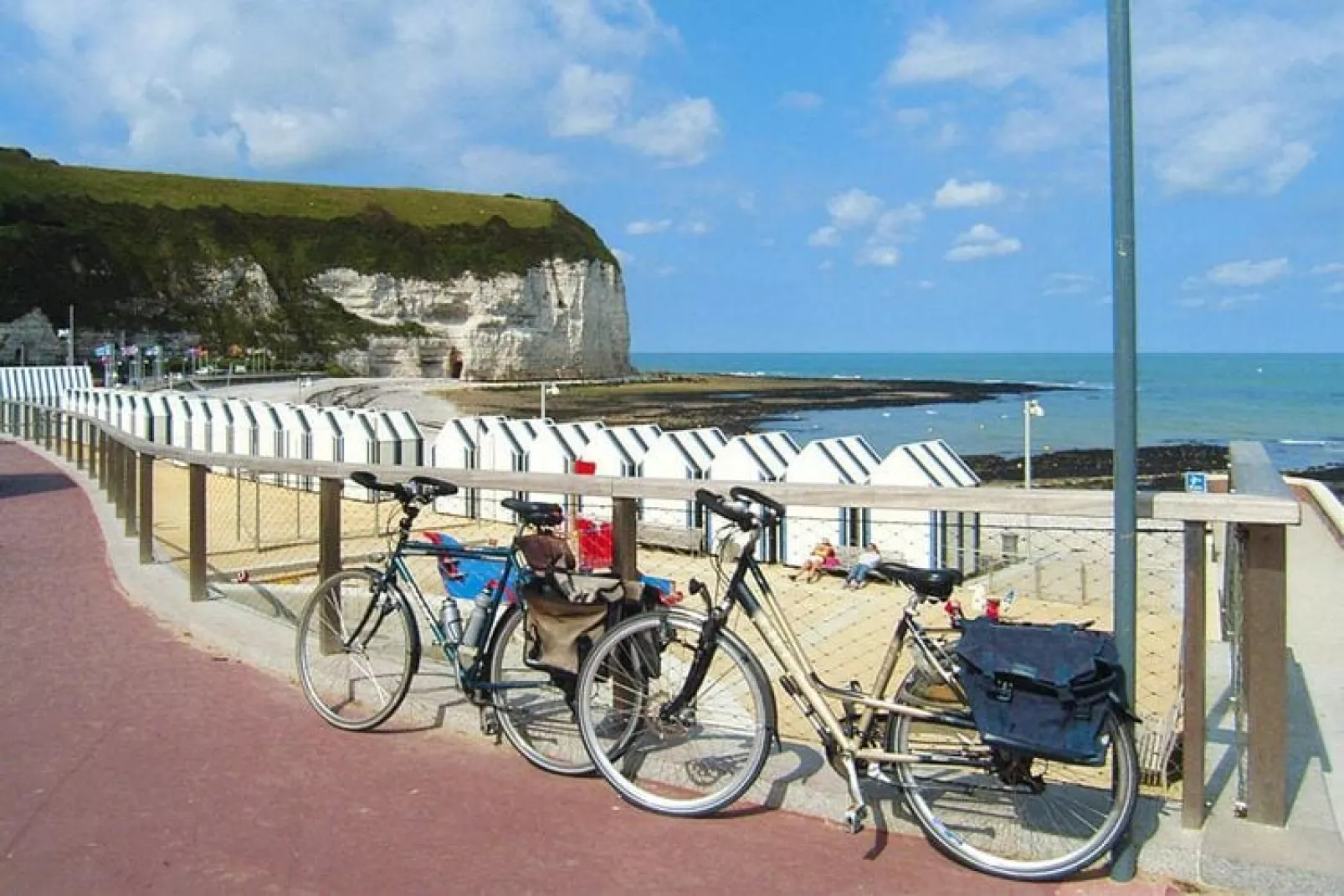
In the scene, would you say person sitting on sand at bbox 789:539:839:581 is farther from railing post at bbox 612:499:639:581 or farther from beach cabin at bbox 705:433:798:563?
railing post at bbox 612:499:639:581

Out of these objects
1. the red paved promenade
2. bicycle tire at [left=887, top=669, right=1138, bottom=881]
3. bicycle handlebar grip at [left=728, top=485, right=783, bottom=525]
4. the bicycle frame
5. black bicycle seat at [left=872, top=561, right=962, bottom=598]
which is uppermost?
bicycle handlebar grip at [left=728, top=485, right=783, bottom=525]

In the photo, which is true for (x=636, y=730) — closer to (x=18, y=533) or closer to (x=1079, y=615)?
(x=1079, y=615)

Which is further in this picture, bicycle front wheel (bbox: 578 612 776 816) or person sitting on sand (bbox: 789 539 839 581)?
person sitting on sand (bbox: 789 539 839 581)

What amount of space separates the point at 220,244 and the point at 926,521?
3868 inches

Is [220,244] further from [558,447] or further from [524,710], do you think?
[524,710]

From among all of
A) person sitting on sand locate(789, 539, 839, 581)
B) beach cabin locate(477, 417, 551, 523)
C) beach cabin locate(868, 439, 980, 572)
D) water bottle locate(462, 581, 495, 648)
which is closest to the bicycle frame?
water bottle locate(462, 581, 495, 648)

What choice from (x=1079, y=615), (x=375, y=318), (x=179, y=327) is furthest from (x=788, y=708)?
(x=375, y=318)

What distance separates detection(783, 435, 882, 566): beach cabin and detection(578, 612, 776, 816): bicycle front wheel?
6485 mm

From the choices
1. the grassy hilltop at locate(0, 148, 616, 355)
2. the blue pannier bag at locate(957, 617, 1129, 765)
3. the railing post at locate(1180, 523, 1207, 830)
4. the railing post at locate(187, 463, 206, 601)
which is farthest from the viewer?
the grassy hilltop at locate(0, 148, 616, 355)

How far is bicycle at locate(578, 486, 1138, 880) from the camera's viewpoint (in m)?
3.74

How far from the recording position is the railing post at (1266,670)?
365 cm

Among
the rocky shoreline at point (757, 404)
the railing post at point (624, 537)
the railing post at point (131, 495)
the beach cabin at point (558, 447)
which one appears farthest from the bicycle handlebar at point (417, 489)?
the rocky shoreline at point (757, 404)

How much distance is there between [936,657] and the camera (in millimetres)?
3762

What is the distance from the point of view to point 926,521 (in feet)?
26.6
